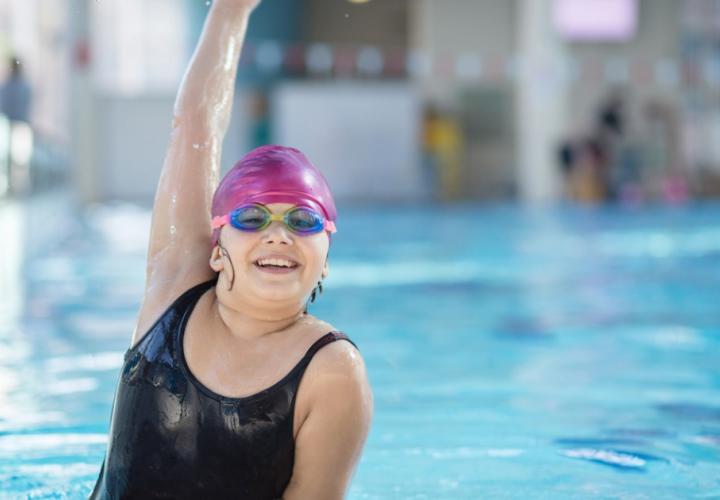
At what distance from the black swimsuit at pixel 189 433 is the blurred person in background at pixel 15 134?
8032 millimetres

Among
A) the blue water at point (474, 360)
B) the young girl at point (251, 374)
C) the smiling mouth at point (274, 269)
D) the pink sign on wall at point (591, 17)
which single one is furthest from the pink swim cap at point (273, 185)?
the pink sign on wall at point (591, 17)

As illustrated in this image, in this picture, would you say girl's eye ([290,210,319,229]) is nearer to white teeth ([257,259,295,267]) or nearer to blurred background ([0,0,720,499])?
white teeth ([257,259,295,267])

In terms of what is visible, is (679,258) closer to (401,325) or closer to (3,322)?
(401,325)

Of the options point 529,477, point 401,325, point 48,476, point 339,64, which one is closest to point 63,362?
point 401,325

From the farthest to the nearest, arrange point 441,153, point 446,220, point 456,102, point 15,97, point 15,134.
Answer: point 456,102 → point 441,153 → point 446,220 → point 15,97 → point 15,134

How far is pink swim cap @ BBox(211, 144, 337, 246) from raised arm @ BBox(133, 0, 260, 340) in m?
0.16

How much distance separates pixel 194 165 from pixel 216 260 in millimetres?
313

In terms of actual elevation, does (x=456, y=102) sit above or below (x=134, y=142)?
above

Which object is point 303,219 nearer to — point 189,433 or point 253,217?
point 253,217

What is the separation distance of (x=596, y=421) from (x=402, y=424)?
590mm

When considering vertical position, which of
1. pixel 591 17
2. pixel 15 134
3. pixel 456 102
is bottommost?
pixel 456 102

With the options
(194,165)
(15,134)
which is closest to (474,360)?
(194,165)

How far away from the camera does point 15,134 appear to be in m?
10.8

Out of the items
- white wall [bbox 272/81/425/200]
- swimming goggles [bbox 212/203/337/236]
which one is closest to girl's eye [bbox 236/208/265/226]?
swimming goggles [bbox 212/203/337/236]
